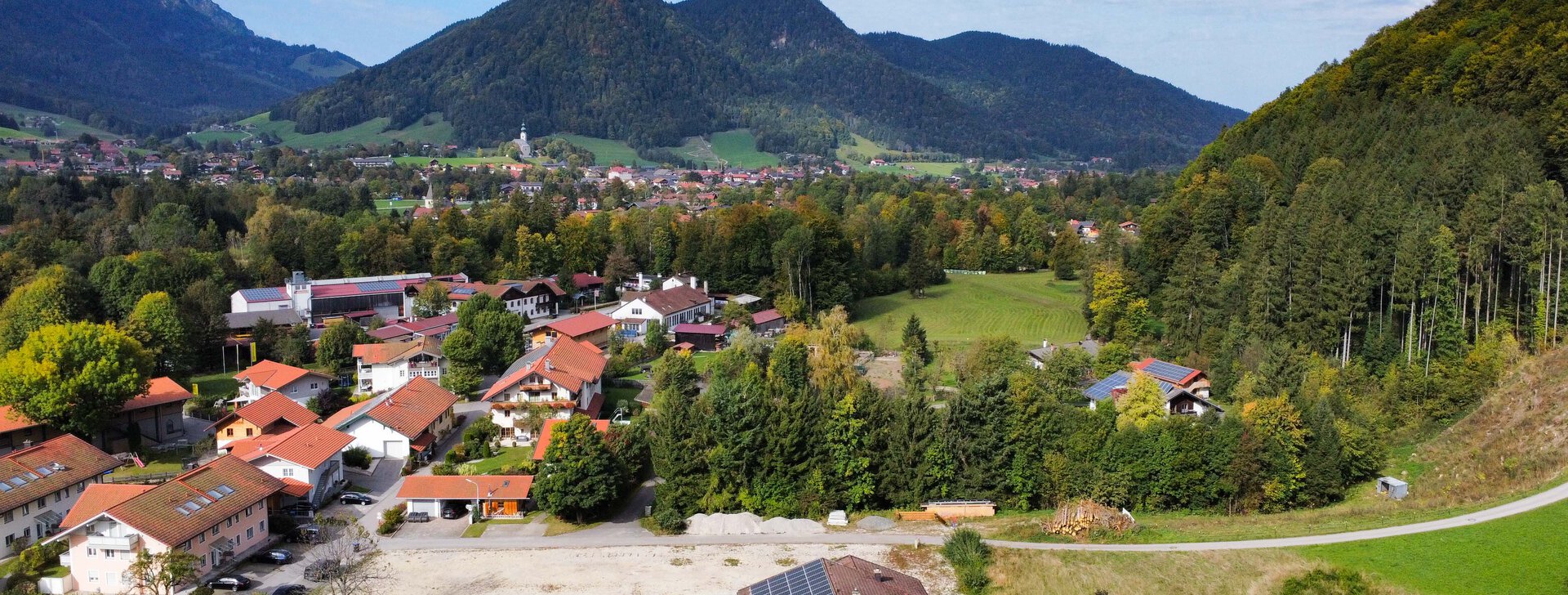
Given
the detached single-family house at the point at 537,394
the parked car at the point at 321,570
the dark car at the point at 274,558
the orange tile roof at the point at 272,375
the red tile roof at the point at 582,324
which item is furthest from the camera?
the red tile roof at the point at 582,324

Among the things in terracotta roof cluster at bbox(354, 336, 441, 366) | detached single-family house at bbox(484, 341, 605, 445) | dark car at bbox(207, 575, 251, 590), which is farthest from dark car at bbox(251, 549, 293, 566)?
terracotta roof cluster at bbox(354, 336, 441, 366)

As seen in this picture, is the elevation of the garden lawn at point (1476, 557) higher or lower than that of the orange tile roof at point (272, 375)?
lower

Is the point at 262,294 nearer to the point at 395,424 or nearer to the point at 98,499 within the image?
the point at 395,424

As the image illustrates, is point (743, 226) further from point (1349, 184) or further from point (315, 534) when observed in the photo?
point (315, 534)

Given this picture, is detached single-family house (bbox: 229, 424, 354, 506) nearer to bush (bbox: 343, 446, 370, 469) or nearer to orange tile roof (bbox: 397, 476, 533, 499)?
bush (bbox: 343, 446, 370, 469)

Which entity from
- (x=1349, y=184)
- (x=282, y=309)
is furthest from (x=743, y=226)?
(x=1349, y=184)

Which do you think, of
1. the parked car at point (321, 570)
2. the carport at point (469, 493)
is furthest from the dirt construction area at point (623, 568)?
the carport at point (469, 493)

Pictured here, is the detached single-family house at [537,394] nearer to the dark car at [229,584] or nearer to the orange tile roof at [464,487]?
the orange tile roof at [464,487]
